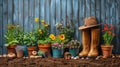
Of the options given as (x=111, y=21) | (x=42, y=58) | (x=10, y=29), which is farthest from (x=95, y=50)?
(x=10, y=29)

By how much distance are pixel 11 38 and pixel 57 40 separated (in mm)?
1144

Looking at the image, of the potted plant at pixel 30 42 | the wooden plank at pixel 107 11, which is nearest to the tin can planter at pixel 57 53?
the potted plant at pixel 30 42

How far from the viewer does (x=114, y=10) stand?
6195 millimetres

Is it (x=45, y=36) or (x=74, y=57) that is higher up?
(x=45, y=36)

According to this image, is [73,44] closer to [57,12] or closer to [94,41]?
[94,41]

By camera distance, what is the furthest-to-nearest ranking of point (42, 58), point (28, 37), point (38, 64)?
point (28, 37) → point (42, 58) → point (38, 64)

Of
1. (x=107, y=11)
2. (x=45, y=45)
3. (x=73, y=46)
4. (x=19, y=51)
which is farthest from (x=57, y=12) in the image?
(x=19, y=51)

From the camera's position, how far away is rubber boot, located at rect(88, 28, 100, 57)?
591cm

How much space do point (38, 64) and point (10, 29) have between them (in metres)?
1.64

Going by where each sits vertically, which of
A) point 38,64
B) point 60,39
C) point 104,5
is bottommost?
point 38,64

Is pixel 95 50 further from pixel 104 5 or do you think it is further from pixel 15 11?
pixel 15 11

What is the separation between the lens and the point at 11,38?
20.7 ft

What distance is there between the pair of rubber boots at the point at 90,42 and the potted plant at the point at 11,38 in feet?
5.36

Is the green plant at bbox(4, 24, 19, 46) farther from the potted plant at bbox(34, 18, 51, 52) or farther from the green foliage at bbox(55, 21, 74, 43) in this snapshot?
the green foliage at bbox(55, 21, 74, 43)
